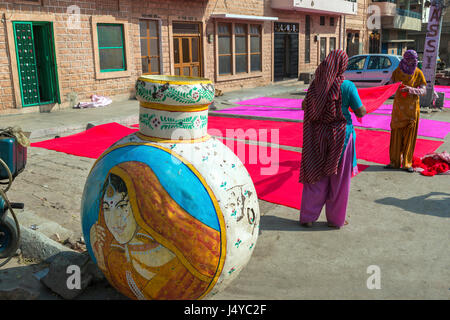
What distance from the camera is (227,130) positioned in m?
8.91

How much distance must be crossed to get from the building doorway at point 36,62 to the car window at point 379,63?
→ 1034 centimetres

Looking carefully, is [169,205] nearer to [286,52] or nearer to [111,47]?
[111,47]

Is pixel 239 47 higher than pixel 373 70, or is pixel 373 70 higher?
pixel 239 47

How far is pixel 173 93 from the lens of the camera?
2.22 m

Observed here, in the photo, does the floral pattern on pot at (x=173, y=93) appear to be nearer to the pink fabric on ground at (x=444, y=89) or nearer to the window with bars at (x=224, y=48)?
the window with bars at (x=224, y=48)

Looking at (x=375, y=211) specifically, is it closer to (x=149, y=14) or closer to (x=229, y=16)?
(x=149, y=14)

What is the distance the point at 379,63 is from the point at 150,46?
789 cm

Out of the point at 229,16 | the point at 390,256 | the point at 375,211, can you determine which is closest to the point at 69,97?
the point at 229,16

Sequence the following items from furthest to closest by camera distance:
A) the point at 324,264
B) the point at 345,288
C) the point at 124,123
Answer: the point at 124,123 < the point at 324,264 < the point at 345,288

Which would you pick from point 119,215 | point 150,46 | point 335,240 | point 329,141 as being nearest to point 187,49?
point 150,46

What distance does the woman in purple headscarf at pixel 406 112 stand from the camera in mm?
5891

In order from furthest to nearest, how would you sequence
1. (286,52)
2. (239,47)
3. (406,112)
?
(286,52)
(239,47)
(406,112)

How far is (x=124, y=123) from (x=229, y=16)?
7.64 m

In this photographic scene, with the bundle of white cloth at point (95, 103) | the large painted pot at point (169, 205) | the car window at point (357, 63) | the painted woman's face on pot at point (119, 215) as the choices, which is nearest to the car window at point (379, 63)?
the car window at point (357, 63)
